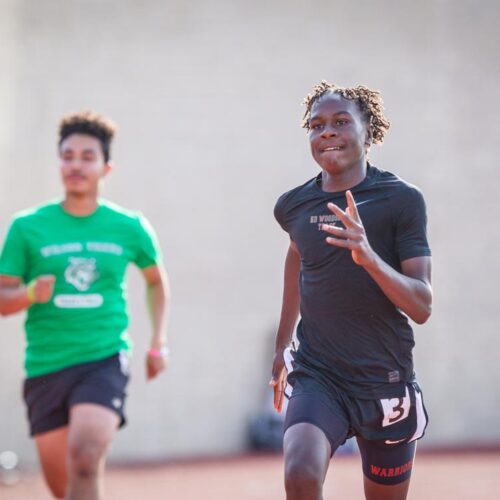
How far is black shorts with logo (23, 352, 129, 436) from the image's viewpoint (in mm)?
5262

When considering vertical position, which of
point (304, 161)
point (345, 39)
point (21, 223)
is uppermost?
point (345, 39)

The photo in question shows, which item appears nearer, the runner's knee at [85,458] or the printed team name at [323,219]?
the printed team name at [323,219]

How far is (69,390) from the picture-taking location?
5.32 metres

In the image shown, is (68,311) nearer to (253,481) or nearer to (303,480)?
(303,480)

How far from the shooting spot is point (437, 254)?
14.4 meters

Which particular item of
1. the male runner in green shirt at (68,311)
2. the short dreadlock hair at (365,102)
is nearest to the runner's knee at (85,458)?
the male runner in green shirt at (68,311)

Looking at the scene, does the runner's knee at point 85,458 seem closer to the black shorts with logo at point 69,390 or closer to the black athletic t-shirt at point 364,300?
the black shorts with logo at point 69,390

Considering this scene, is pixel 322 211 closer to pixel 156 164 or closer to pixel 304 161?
pixel 156 164

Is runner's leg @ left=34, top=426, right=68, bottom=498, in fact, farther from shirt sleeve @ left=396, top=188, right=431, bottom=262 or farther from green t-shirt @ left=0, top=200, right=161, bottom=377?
shirt sleeve @ left=396, top=188, right=431, bottom=262

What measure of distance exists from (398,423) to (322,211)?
1.01 m

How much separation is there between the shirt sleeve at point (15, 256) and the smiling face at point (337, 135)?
1.63m

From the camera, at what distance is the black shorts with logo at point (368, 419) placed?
451 centimetres

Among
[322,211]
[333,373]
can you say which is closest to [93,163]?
[322,211]

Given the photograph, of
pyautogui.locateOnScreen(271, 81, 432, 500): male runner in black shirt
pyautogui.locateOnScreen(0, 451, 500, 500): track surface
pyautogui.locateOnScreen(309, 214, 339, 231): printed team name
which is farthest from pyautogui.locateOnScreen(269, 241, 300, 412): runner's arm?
pyautogui.locateOnScreen(0, 451, 500, 500): track surface
